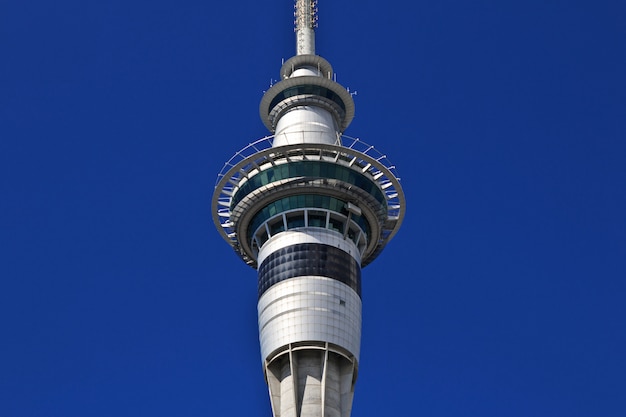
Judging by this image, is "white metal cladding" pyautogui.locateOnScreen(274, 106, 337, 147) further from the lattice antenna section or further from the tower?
the lattice antenna section

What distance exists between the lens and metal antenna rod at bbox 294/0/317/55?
14050 centimetres

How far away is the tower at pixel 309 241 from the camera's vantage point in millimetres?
101125

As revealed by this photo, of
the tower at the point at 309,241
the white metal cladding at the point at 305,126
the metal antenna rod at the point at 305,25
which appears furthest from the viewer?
the metal antenna rod at the point at 305,25

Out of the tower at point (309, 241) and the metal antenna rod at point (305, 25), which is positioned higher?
the metal antenna rod at point (305, 25)

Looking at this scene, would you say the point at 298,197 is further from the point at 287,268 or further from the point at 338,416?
the point at 338,416

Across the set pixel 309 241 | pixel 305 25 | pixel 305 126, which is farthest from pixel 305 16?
pixel 309 241

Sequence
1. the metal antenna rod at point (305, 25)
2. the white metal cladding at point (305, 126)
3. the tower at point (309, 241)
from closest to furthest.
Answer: the tower at point (309, 241) < the white metal cladding at point (305, 126) < the metal antenna rod at point (305, 25)

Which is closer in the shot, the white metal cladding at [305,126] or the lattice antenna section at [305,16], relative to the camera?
the white metal cladding at [305,126]

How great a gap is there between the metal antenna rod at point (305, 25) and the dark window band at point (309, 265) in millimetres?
39923

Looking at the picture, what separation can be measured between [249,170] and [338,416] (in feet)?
93.5

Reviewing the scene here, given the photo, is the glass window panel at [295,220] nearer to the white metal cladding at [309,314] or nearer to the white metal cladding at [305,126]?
the white metal cladding at [309,314]

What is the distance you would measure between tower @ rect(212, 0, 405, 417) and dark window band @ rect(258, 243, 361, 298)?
114mm

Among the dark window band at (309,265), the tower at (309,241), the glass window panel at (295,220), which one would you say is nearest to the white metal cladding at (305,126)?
the tower at (309,241)

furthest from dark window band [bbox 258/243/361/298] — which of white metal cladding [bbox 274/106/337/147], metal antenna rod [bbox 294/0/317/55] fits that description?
metal antenna rod [bbox 294/0/317/55]
